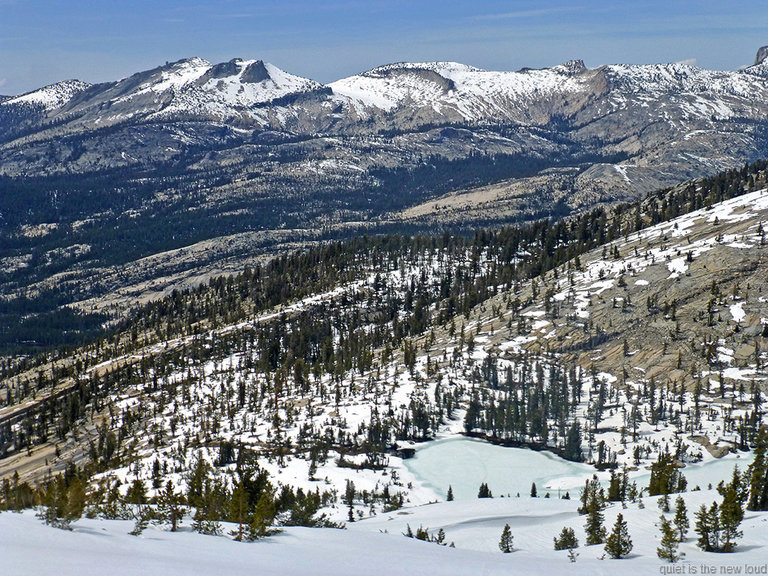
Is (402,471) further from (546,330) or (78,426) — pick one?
(78,426)

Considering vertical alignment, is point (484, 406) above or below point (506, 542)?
above

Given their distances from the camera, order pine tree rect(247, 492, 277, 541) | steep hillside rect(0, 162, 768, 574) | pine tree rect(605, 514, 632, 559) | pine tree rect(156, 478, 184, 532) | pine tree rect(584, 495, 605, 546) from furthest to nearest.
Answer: pine tree rect(584, 495, 605, 546) → steep hillside rect(0, 162, 768, 574) → pine tree rect(605, 514, 632, 559) → pine tree rect(156, 478, 184, 532) → pine tree rect(247, 492, 277, 541)

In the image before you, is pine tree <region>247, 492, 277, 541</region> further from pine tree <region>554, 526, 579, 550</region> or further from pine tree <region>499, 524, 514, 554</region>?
pine tree <region>554, 526, 579, 550</region>

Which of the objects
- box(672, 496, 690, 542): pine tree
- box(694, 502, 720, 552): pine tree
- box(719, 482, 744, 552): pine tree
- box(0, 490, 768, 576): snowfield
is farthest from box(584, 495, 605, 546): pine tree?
box(719, 482, 744, 552): pine tree

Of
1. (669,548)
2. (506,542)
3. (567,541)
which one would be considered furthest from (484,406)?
(669,548)

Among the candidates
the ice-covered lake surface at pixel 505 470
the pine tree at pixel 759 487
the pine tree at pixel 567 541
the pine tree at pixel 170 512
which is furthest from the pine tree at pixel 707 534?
the ice-covered lake surface at pixel 505 470

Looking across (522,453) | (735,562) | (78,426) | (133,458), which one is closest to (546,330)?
(522,453)

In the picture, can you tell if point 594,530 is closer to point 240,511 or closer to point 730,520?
point 730,520
